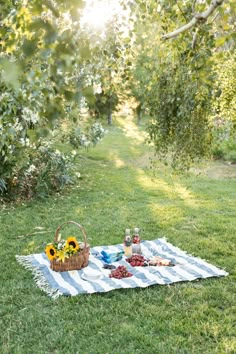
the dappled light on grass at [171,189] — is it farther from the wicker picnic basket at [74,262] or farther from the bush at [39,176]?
the wicker picnic basket at [74,262]

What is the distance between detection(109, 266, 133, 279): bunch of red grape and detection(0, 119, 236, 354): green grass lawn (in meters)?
0.29

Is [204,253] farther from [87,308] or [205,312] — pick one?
[87,308]

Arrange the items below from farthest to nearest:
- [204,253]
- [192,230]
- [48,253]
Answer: [192,230], [204,253], [48,253]

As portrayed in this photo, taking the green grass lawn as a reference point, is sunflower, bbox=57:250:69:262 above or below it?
above

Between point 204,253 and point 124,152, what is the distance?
9514 millimetres

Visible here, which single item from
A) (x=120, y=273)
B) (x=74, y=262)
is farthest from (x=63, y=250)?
(x=120, y=273)

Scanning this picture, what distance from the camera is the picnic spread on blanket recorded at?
4.48 metres

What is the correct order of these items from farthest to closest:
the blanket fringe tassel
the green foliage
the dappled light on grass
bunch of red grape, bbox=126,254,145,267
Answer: the dappled light on grass
bunch of red grape, bbox=126,254,145,267
the blanket fringe tassel
the green foliage

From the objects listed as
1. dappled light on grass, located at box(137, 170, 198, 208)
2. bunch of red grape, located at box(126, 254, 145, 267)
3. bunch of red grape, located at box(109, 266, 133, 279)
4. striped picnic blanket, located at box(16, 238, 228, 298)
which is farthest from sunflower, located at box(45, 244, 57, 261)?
dappled light on grass, located at box(137, 170, 198, 208)

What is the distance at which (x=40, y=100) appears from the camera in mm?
1769

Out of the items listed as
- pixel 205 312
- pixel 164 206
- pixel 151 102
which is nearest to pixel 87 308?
pixel 205 312

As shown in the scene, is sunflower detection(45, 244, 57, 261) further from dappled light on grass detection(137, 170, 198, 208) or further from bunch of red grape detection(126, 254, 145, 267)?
dappled light on grass detection(137, 170, 198, 208)

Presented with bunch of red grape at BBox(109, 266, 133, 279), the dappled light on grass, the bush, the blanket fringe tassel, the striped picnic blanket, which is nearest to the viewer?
the blanket fringe tassel

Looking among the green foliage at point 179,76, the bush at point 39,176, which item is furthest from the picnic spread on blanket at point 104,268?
the bush at point 39,176
